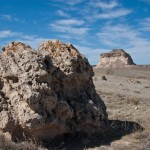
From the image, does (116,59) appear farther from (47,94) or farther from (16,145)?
(16,145)

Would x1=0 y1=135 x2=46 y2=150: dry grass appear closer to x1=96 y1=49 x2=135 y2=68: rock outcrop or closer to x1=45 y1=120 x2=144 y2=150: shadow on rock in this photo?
x1=45 y1=120 x2=144 y2=150: shadow on rock

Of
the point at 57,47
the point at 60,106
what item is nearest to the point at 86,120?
the point at 60,106

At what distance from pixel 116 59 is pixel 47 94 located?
2930 inches

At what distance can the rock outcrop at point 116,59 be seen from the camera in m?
80.8

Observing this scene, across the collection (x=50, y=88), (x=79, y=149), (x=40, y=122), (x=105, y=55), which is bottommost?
(x=79, y=149)

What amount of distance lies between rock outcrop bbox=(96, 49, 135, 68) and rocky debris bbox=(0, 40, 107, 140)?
6920cm

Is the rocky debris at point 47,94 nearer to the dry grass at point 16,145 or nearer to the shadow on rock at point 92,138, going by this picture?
the shadow on rock at point 92,138

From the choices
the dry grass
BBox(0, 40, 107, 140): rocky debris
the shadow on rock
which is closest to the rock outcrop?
the shadow on rock

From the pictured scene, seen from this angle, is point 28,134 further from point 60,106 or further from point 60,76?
point 60,76

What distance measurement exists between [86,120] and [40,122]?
140cm

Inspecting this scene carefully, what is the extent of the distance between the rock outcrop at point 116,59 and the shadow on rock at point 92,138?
69.1m

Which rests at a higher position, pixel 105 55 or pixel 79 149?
pixel 105 55

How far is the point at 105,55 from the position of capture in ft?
279

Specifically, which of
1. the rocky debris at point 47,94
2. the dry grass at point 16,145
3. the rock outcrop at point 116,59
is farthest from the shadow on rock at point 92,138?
the rock outcrop at point 116,59
